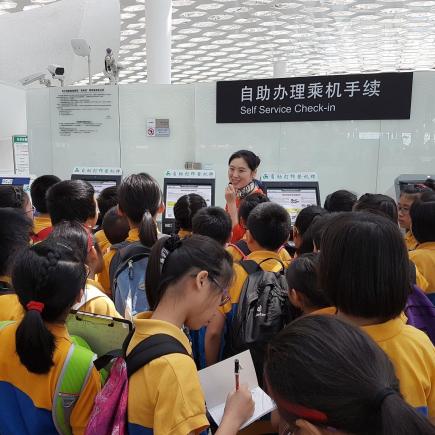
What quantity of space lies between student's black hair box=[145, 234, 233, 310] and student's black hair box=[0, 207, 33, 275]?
2.10 ft

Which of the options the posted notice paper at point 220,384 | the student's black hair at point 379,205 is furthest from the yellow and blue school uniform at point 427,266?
the posted notice paper at point 220,384

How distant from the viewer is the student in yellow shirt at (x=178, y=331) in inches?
35.7

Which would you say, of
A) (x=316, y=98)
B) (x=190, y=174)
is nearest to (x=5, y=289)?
(x=190, y=174)

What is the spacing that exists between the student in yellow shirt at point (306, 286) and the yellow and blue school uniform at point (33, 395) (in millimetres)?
648

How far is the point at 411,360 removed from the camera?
1017 mm

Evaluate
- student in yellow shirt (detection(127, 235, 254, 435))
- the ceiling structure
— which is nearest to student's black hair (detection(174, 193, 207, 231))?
student in yellow shirt (detection(127, 235, 254, 435))

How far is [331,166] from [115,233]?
307cm

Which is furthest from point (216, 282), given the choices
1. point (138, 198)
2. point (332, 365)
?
point (138, 198)

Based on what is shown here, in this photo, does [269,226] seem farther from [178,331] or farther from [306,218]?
[178,331]

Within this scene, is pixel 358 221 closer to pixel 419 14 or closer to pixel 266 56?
pixel 419 14

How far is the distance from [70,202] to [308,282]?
1310 mm

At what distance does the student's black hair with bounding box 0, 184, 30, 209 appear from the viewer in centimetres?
263

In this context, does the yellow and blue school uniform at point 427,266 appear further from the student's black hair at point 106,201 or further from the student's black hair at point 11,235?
the student's black hair at point 106,201

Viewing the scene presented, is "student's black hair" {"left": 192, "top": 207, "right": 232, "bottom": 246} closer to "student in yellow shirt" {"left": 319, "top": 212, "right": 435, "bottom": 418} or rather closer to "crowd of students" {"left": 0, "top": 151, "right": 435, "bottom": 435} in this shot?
"crowd of students" {"left": 0, "top": 151, "right": 435, "bottom": 435}
